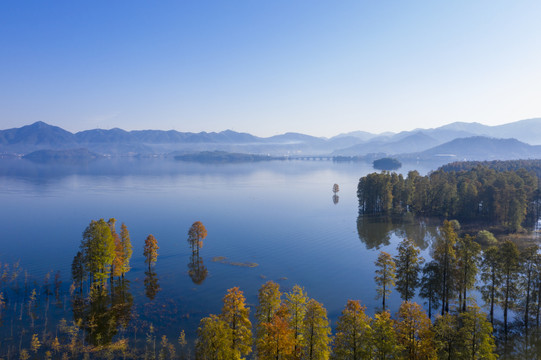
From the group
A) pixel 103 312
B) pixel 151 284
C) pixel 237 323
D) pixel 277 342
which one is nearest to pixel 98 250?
pixel 103 312

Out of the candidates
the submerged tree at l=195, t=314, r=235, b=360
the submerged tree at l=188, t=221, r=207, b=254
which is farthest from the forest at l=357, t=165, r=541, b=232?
the submerged tree at l=195, t=314, r=235, b=360

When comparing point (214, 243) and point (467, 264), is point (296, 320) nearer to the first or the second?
point (467, 264)

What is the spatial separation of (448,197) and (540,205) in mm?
21944

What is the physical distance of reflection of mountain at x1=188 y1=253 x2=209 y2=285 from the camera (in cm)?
4940

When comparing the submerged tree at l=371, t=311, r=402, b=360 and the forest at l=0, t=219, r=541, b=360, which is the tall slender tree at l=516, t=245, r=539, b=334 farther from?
the submerged tree at l=371, t=311, r=402, b=360

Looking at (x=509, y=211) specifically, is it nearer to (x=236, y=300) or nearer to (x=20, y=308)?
(x=236, y=300)

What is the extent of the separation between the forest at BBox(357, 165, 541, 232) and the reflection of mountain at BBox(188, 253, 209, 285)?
196 feet

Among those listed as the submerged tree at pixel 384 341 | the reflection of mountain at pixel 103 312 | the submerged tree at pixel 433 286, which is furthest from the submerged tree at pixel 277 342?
the submerged tree at pixel 433 286

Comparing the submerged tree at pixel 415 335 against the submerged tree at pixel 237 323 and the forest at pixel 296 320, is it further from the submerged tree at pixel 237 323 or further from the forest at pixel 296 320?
the submerged tree at pixel 237 323

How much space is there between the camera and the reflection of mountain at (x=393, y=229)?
70.6 metres

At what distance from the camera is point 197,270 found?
52875 mm

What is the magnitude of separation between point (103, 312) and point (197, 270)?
53.9 feet

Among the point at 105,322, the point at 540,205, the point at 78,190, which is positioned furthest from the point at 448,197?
the point at 78,190

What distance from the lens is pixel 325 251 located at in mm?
64125
